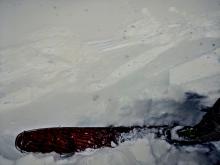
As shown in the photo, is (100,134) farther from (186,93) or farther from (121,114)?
(186,93)

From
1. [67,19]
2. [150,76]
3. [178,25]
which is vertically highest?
[67,19]

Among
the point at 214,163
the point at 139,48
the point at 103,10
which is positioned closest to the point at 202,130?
the point at 214,163

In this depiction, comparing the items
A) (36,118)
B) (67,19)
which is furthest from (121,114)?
(67,19)

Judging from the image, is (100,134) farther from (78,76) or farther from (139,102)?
(78,76)

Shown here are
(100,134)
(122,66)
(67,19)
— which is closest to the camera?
(100,134)

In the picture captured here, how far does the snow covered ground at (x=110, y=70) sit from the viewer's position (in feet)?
8.00

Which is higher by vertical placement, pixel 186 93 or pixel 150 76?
pixel 150 76

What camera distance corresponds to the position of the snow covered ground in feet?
8.00

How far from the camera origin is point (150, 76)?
329 centimetres

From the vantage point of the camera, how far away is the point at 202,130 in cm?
225

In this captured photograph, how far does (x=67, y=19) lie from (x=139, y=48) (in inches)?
62.0

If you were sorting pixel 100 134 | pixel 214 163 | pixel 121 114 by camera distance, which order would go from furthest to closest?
pixel 121 114
pixel 100 134
pixel 214 163

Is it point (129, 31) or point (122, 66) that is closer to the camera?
point (122, 66)

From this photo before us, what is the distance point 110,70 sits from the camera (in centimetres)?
349
